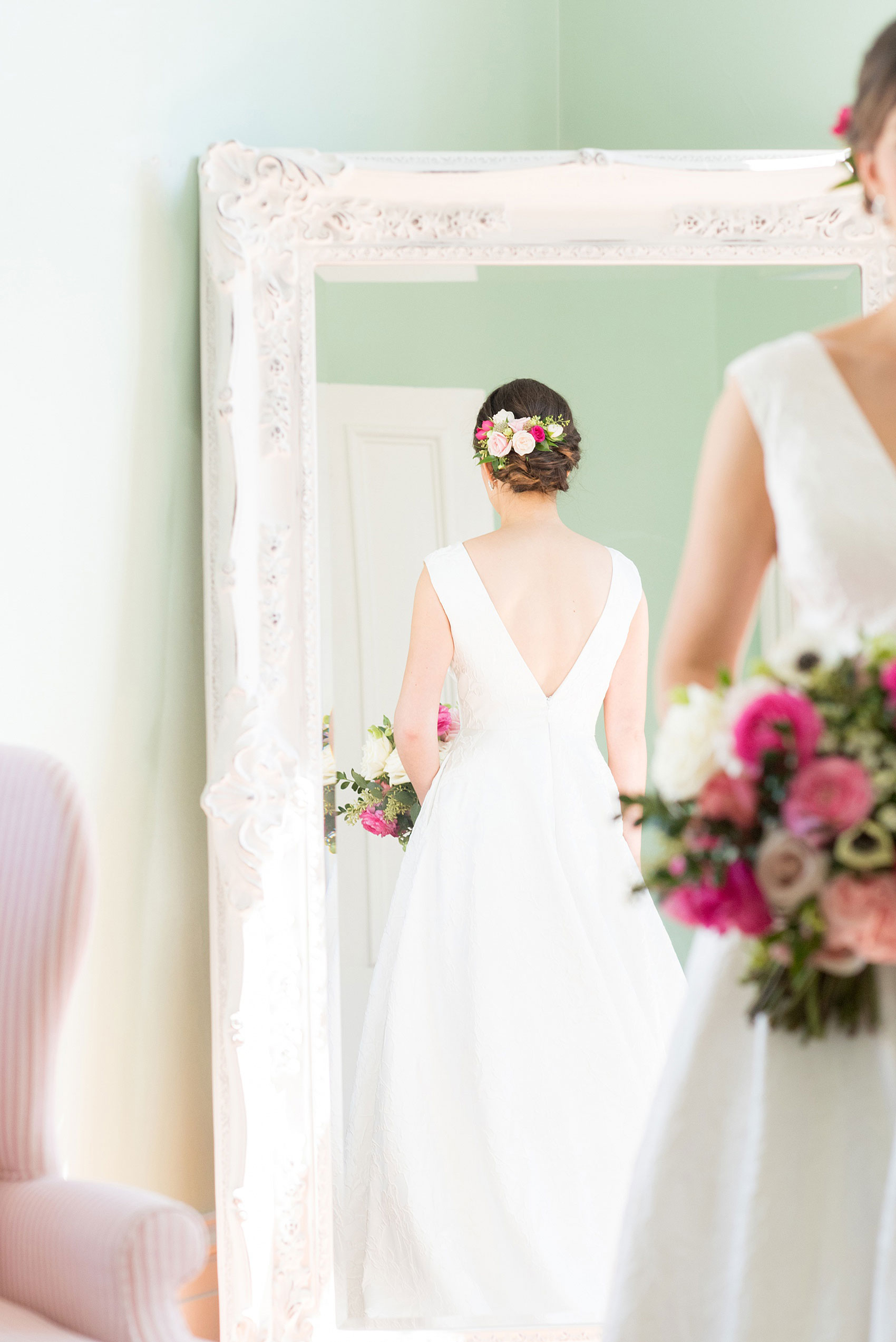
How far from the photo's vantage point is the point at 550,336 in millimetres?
2008

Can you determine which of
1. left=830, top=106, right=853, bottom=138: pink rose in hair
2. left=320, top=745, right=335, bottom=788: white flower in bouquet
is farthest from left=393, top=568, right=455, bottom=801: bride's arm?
left=830, top=106, right=853, bottom=138: pink rose in hair

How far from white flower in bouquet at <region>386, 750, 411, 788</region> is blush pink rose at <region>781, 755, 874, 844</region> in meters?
1.23

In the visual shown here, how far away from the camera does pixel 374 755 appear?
1.97 metres

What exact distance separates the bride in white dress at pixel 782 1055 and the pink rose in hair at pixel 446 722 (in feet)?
2.86

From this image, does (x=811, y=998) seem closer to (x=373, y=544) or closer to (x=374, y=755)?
(x=374, y=755)

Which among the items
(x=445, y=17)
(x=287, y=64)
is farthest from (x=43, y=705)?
(x=445, y=17)

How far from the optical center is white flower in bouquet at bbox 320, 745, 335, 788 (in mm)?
1977

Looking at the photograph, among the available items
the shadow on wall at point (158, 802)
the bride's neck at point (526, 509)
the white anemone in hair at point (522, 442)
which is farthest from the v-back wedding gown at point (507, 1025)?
the shadow on wall at point (158, 802)

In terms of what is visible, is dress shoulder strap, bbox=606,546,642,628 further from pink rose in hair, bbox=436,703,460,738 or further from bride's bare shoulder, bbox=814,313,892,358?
bride's bare shoulder, bbox=814,313,892,358

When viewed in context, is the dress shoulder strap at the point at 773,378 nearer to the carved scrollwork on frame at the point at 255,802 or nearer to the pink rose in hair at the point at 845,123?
the pink rose in hair at the point at 845,123

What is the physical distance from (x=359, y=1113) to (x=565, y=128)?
2.02 meters

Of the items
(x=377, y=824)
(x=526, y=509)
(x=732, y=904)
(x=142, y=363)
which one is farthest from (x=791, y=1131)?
(x=142, y=363)

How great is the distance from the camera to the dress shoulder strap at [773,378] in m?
1.05

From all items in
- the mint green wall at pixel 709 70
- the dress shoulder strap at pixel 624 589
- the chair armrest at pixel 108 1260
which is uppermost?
the mint green wall at pixel 709 70
